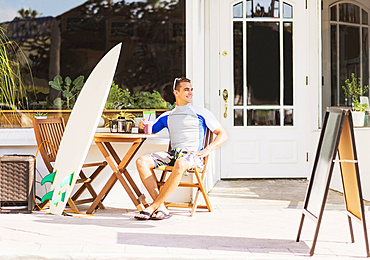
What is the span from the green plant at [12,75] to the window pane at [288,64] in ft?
9.04

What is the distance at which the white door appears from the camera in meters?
6.65

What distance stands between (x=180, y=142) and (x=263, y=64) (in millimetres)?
2002

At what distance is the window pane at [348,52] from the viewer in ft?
20.9

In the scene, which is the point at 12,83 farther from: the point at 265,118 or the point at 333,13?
the point at 333,13

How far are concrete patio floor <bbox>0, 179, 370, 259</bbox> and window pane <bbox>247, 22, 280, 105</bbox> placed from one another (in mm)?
1474

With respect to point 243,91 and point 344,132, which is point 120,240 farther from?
point 243,91

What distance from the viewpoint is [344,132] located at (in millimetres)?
3633

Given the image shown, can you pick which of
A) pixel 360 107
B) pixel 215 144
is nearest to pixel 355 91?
pixel 360 107

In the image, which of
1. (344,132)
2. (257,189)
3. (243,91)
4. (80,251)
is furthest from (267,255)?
(243,91)

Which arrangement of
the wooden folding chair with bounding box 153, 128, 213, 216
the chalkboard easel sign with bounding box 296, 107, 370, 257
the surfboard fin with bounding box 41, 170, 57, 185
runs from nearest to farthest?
the chalkboard easel sign with bounding box 296, 107, 370, 257, the wooden folding chair with bounding box 153, 128, 213, 216, the surfboard fin with bounding box 41, 170, 57, 185

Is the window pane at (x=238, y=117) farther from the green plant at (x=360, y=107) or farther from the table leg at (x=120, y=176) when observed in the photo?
the table leg at (x=120, y=176)

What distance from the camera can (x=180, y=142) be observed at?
16.7 feet

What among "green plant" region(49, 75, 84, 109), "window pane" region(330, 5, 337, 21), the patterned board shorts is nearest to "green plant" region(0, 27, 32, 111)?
"green plant" region(49, 75, 84, 109)

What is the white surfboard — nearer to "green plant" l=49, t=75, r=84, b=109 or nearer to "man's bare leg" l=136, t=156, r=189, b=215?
"green plant" l=49, t=75, r=84, b=109
